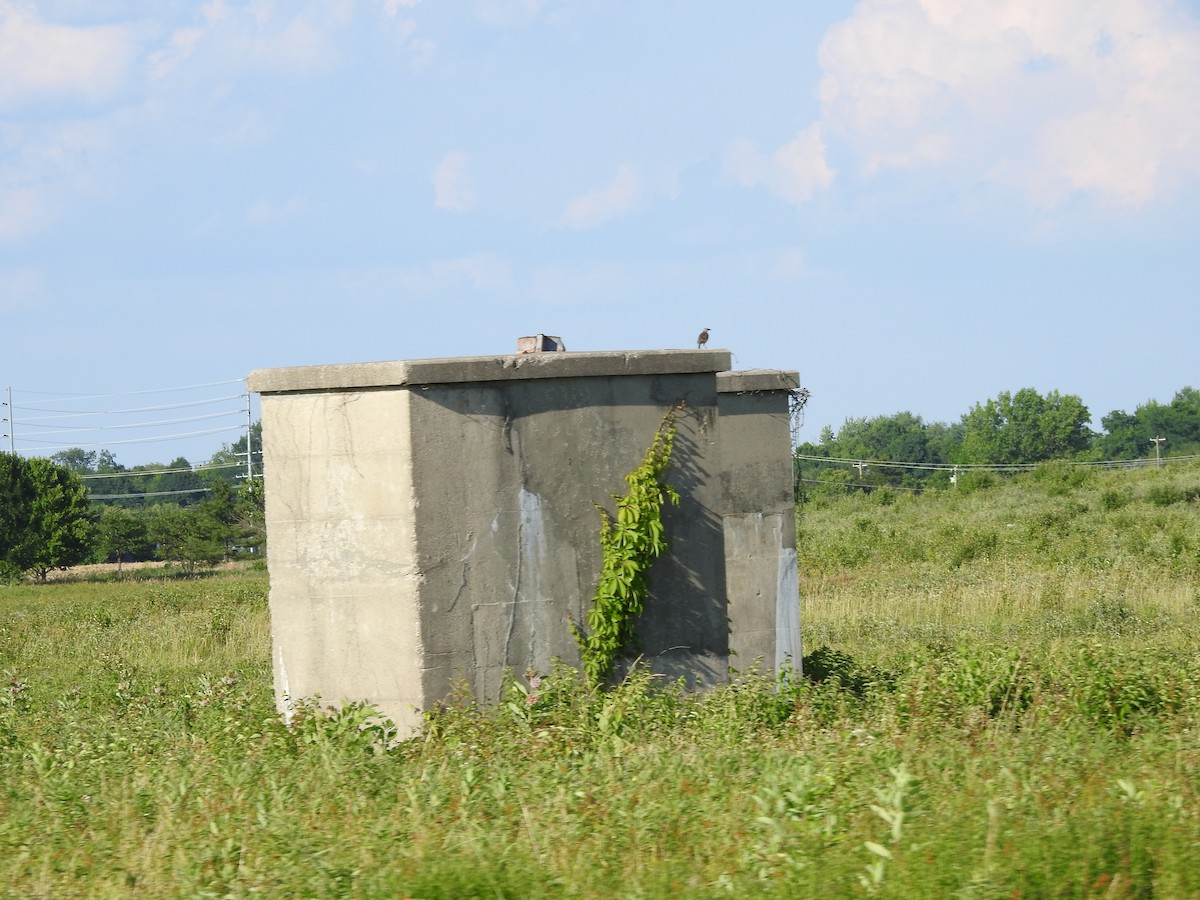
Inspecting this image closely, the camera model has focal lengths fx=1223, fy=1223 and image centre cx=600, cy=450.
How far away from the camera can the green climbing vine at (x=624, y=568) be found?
7426 mm

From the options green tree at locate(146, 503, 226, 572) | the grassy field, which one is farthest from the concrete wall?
green tree at locate(146, 503, 226, 572)

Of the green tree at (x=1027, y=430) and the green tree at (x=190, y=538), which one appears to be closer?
the green tree at (x=190, y=538)

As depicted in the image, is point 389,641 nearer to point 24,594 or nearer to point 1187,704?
point 1187,704

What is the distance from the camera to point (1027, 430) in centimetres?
10925

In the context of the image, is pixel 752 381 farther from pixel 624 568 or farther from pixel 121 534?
pixel 121 534

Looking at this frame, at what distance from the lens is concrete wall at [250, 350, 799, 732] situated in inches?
285

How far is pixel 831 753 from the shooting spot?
5.61 meters

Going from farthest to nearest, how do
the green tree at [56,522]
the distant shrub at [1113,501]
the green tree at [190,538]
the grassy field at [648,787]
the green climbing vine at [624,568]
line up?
the green tree at [190,538] → the green tree at [56,522] → the distant shrub at [1113,501] → the green climbing vine at [624,568] → the grassy field at [648,787]

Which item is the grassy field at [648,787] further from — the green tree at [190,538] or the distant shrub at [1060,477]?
the green tree at [190,538]

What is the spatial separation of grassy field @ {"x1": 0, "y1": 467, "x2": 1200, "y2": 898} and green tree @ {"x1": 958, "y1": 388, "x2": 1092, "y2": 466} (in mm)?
101529

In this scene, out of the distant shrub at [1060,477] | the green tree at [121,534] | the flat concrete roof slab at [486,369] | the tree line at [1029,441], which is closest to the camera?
the flat concrete roof slab at [486,369]

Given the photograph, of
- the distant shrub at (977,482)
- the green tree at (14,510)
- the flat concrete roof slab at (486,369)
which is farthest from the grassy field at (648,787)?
the green tree at (14,510)

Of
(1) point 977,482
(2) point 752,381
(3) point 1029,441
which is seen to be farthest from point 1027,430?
(2) point 752,381

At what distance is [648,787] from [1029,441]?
110m
